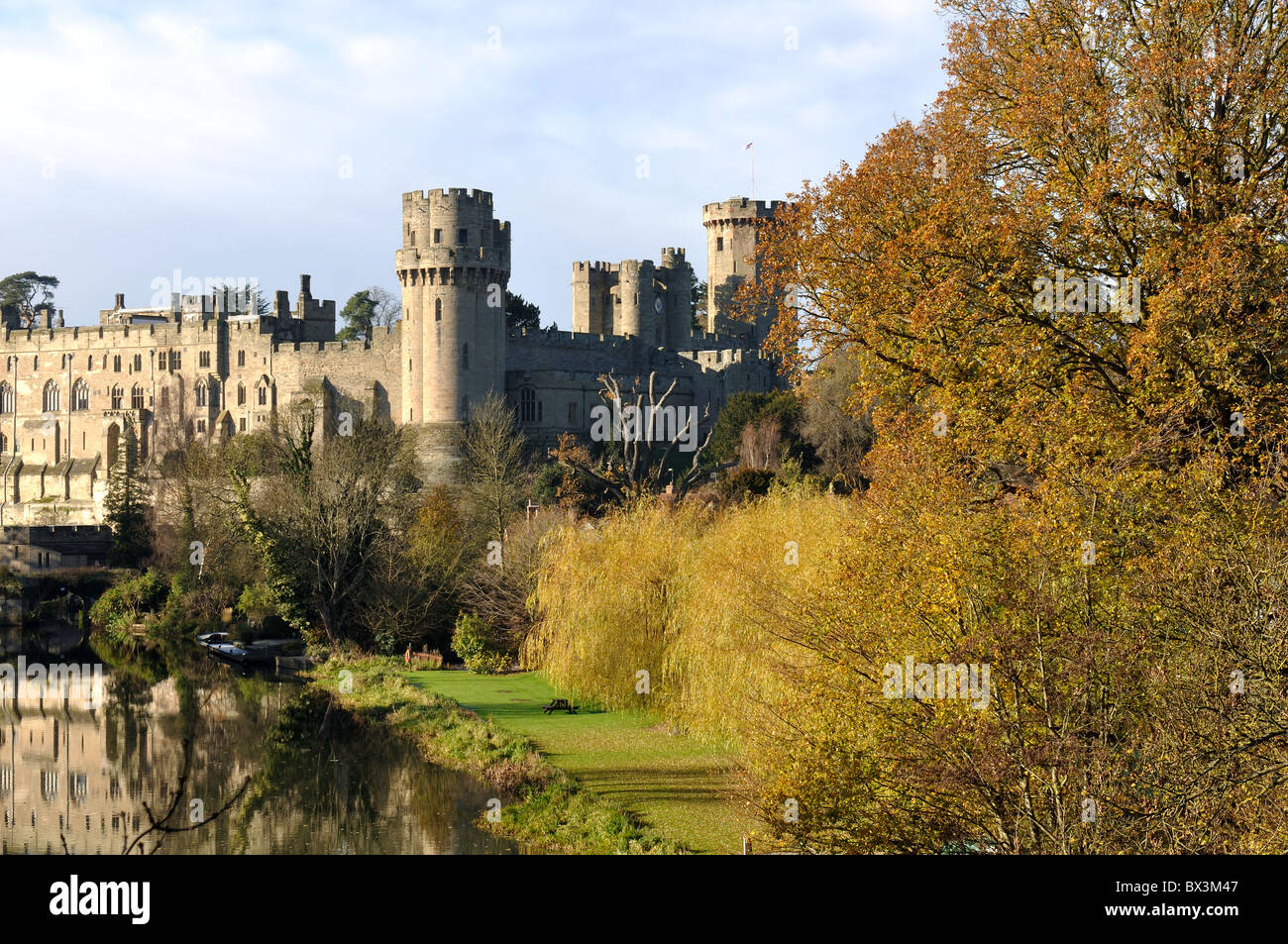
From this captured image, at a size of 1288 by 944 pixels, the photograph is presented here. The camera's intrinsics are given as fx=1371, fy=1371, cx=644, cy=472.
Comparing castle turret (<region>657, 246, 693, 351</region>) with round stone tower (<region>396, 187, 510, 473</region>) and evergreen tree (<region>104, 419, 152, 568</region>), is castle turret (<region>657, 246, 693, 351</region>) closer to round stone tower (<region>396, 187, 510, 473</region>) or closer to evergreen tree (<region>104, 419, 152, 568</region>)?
round stone tower (<region>396, 187, 510, 473</region>)

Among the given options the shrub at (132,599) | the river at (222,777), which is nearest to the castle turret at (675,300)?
the shrub at (132,599)

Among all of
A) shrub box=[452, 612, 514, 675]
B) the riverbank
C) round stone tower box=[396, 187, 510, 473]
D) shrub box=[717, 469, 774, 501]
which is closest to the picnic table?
the riverbank

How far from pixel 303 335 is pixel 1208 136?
175ft

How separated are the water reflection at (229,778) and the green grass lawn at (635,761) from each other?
5.60 ft

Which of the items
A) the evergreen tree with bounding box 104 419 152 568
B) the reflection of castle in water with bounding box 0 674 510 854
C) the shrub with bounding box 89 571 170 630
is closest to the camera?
the reflection of castle in water with bounding box 0 674 510 854

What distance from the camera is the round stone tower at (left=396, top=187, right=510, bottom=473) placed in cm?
5112

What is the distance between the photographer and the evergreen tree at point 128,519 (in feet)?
151

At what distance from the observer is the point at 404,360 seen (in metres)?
52.3

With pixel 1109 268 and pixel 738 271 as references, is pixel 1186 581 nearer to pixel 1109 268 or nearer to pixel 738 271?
pixel 1109 268

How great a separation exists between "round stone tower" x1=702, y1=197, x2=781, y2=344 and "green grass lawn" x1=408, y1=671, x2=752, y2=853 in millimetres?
38293

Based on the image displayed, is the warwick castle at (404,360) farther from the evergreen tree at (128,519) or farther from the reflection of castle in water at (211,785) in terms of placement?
the reflection of castle in water at (211,785)
